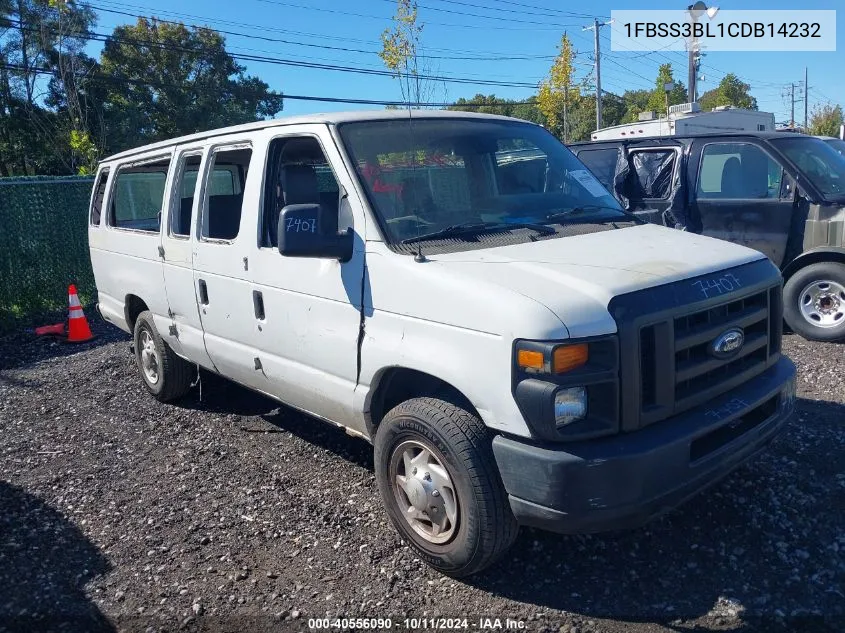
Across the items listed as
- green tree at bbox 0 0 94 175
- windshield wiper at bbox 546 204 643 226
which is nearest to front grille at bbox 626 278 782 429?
windshield wiper at bbox 546 204 643 226

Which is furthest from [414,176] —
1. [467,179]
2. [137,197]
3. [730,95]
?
[730,95]

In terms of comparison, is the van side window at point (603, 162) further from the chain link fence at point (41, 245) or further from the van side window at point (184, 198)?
the chain link fence at point (41, 245)

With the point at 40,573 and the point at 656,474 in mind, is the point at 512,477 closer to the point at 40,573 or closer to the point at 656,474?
the point at 656,474

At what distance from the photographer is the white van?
108 inches

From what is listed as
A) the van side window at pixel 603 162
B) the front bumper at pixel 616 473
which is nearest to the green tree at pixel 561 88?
the van side window at pixel 603 162

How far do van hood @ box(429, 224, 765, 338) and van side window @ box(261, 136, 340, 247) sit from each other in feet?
3.91

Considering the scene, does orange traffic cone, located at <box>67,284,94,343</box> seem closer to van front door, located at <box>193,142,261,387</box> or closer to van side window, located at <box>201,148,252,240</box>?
van front door, located at <box>193,142,261,387</box>

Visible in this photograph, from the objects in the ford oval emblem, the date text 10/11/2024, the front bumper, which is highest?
the ford oval emblem

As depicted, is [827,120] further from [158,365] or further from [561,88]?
[158,365]

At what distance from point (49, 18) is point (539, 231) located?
96.7 ft

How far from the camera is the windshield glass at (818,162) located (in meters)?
6.96

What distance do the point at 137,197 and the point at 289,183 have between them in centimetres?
324

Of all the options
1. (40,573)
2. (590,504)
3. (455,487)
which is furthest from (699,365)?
(40,573)

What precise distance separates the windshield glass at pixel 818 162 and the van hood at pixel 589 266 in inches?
160
